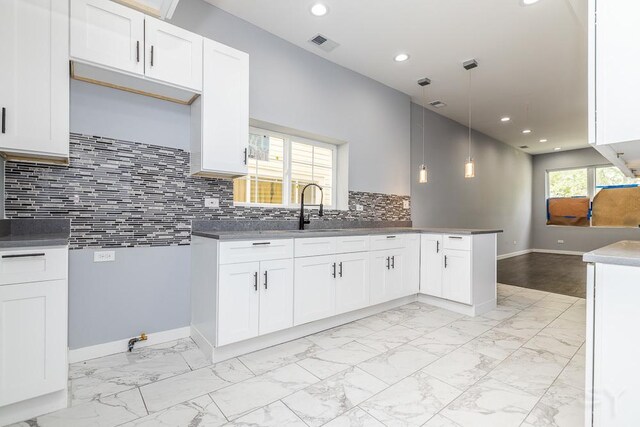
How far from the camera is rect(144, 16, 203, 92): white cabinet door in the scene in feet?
6.96

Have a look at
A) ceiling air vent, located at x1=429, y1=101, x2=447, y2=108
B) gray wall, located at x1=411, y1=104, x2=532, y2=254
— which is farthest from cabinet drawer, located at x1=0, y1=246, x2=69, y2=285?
ceiling air vent, located at x1=429, y1=101, x2=447, y2=108

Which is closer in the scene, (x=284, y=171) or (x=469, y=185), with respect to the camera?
(x=284, y=171)

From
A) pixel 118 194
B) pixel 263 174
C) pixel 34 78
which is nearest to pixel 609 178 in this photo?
pixel 263 174

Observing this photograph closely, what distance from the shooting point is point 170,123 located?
256 centimetres

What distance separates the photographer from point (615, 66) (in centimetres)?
111

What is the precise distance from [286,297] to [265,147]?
1.70 m

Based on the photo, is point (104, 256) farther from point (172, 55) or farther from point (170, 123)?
point (172, 55)

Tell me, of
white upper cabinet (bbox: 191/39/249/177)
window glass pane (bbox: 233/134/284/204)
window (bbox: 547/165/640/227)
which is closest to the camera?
white upper cabinet (bbox: 191/39/249/177)

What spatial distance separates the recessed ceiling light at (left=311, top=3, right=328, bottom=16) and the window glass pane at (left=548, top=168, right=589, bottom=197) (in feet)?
29.2

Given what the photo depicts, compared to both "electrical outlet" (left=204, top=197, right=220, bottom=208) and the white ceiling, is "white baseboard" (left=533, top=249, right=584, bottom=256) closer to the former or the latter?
the white ceiling

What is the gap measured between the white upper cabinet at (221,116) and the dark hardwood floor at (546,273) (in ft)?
15.5

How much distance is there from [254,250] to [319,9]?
2.30 metres

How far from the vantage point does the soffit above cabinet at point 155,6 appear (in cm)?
201

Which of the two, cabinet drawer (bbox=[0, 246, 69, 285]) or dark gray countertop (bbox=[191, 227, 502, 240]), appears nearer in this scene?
cabinet drawer (bbox=[0, 246, 69, 285])
